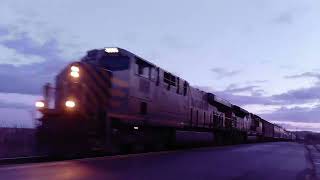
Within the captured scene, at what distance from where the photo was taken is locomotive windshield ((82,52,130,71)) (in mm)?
22016

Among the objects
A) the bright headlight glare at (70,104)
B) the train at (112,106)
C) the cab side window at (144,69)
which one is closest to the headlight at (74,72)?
the train at (112,106)

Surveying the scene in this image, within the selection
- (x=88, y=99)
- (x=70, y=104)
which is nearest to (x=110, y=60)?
(x=88, y=99)

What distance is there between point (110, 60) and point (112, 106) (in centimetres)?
231

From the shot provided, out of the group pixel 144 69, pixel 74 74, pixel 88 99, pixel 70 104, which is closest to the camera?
Answer: pixel 70 104

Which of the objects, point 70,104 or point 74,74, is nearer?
point 70,104

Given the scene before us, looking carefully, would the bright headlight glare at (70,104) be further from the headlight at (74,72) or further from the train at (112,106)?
the headlight at (74,72)

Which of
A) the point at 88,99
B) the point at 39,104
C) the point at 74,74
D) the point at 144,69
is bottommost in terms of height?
the point at 39,104

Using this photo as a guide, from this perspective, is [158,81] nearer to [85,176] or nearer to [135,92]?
[135,92]

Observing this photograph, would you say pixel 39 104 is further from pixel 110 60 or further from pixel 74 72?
pixel 110 60

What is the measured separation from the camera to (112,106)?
21047mm

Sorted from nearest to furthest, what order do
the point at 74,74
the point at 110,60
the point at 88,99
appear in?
the point at 88,99 < the point at 74,74 < the point at 110,60

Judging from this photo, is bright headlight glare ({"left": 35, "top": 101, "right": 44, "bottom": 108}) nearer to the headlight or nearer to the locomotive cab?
the locomotive cab

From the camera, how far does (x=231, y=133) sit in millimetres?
46031

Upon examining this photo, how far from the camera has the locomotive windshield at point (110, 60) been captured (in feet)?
72.2
